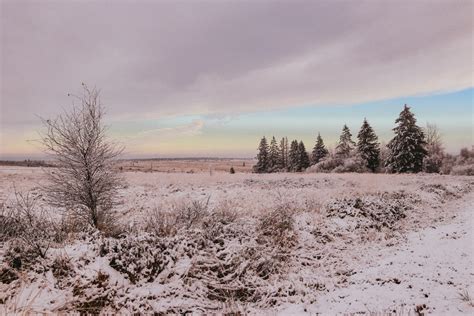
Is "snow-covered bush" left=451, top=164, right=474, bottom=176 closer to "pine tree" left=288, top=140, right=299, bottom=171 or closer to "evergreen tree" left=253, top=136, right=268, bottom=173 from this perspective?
"pine tree" left=288, top=140, right=299, bottom=171

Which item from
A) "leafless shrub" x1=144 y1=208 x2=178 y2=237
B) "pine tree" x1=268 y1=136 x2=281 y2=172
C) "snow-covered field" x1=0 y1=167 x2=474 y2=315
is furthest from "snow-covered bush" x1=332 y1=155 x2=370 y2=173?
"leafless shrub" x1=144 y1=208 x2=178 y2=237

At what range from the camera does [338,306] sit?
17.2 ft

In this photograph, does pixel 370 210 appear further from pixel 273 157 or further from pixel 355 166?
pixel 273 157

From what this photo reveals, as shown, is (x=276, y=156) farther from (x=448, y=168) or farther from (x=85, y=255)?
(x=85, y=255)

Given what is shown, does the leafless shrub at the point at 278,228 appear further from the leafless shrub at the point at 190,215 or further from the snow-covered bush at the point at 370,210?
the snow-covered bush at the point at 370,210

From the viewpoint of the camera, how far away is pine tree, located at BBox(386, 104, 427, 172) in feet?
113

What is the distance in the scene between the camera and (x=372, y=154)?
41.4 m

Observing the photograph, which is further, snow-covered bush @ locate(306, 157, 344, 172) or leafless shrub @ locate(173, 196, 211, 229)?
snow-covered bush @ locate(306, 157, 344, 172)

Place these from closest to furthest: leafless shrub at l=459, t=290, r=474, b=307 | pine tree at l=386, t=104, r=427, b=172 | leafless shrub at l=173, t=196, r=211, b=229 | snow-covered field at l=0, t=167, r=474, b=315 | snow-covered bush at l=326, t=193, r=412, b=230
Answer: leafless shrub at l=459, t=290, r=474, b=307, snow-covered field at l=0, t=167, r=474, b=315, leafless shrub at l=173, t=196, r=211, b=229, snow-covered bush at l=326, t=193, r=412, b=230, pine tree at l=386, t=104, r=427, b=172

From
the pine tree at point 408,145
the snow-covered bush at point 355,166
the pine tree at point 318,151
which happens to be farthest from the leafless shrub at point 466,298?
the pine tree at point 318,151

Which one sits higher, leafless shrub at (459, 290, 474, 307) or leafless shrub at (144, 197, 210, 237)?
leafless shrub at (144, 197, 210, 237)

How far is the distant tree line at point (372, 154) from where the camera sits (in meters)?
34.8

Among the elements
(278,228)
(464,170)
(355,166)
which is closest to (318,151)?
(355,166)

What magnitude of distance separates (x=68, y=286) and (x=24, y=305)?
691 millimetres
